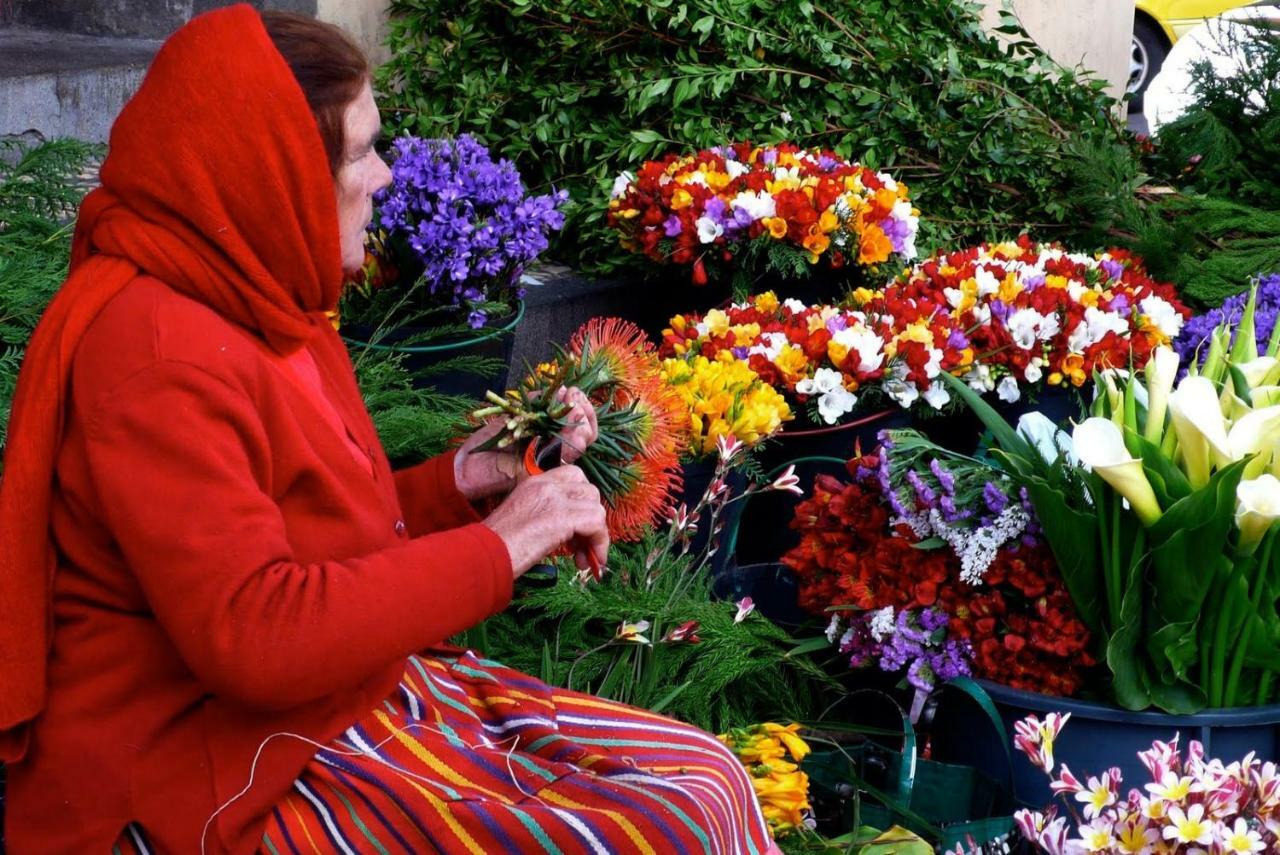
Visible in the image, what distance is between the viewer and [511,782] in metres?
1.64

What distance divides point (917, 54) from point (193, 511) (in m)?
3.67

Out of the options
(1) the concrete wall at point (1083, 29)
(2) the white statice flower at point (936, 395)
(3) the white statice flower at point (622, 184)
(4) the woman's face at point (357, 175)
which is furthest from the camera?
(1) the concrete wall at point (1083, 29)

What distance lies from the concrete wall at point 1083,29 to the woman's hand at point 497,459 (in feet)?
17.2

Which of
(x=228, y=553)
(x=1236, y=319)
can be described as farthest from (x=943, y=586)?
(x=1236, y=319)

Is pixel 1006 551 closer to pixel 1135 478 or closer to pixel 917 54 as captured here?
pixel 1135 478

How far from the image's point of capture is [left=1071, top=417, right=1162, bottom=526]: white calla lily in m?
2.06

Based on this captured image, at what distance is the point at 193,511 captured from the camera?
1369 millimetres

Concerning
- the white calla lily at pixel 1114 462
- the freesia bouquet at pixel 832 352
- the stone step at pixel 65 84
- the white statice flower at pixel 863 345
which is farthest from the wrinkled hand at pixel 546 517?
the stone step at pixel 65 84

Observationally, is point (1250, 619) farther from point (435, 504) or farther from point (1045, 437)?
point (435, 504)

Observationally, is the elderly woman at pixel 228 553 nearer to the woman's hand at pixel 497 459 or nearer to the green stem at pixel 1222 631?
the woman's hand at pixel 497 459

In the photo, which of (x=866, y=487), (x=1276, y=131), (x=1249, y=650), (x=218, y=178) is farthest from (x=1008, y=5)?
(x=218, y=178)

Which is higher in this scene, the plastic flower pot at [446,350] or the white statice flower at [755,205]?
the white statice flower at [755,205]

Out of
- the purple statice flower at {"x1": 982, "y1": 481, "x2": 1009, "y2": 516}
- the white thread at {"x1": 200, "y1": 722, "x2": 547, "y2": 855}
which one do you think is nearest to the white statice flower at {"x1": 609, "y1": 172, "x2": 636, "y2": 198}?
the purple statice flower at {"x1": 982, "y1": 481, "x2": 1009, "y2": 516}

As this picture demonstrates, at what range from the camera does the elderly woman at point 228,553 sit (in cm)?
139
